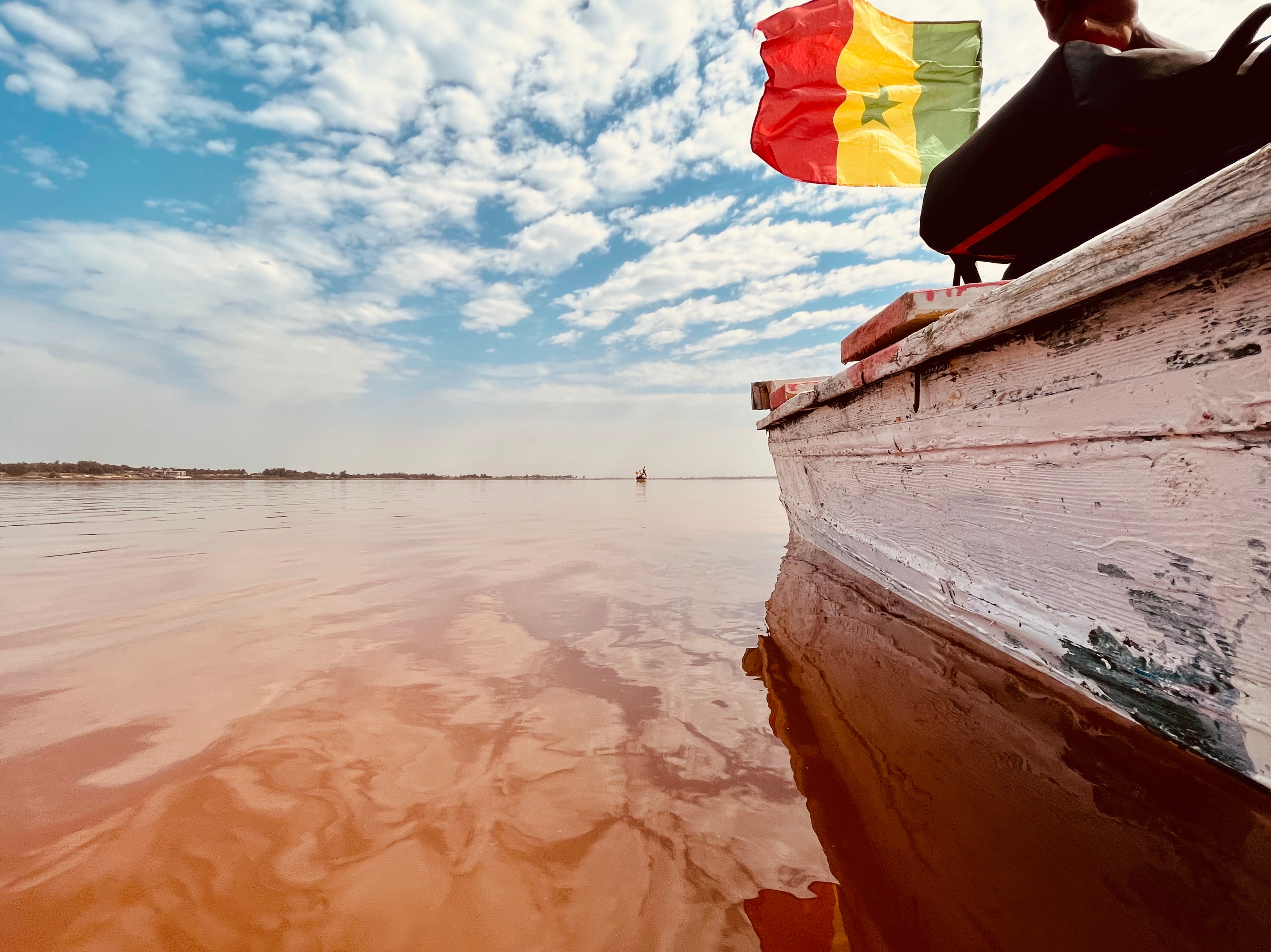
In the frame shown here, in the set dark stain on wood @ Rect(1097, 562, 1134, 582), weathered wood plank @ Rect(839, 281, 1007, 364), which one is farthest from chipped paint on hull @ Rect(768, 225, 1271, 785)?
weathered wood plank @ Rect(839, 281, 1007, 364)

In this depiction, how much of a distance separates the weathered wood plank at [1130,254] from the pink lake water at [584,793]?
1.08m

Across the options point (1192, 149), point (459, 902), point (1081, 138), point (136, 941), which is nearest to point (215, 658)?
point (136, 941)

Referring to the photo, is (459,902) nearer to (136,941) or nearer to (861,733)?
(136,941)

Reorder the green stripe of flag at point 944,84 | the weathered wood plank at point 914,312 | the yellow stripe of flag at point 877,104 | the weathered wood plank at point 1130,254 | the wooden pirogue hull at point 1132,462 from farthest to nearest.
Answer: the green stripe of flag at point 944,84, the yellow stripe of flag at point 877,104, the weathered wood plank at point 914,312, the wooden pirogue hull at point 1132,462, the weathered wood plank at point 1130,254

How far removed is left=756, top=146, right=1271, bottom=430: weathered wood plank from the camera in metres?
0.81

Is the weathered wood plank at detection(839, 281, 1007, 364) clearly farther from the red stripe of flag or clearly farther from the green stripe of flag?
the green stripe of flag

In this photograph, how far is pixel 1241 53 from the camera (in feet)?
4.65

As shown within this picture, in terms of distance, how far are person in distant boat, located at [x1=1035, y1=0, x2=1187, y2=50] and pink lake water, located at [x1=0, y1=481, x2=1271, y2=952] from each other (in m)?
2.41

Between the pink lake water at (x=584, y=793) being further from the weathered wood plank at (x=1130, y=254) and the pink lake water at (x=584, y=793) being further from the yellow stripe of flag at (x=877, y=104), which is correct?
the yellow stripe of flag at (x=877, y=104)

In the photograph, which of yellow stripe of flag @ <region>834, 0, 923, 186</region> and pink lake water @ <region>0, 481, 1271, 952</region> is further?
yellow stripe of flag @ <region>834, 0, 923, 186</region>

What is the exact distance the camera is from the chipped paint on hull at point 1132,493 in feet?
3.05

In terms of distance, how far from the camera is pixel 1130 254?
1027mm

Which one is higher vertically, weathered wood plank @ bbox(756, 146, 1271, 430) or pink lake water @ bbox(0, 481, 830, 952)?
weathered wood plank @ bbox(756, 146, 1271, 430)

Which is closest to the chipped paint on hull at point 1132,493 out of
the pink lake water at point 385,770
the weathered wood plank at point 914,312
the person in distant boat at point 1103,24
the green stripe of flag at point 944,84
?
the weathered wood plank at point 914,312
